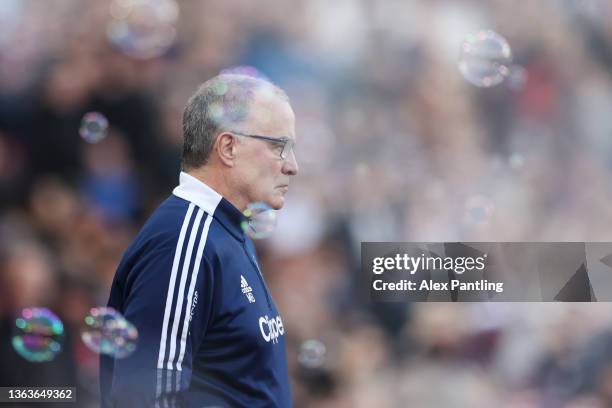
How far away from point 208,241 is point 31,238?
2.29 metres

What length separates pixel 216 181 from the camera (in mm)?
1874

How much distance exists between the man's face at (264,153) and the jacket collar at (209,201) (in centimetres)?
6

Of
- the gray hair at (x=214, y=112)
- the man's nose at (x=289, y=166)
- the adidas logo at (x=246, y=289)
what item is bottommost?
the adidas logo at (x=246, y=289)

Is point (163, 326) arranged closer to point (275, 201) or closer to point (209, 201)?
point (209, 201)

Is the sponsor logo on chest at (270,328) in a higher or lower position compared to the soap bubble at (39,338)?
lower

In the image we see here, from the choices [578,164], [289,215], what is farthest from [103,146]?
[578,164]

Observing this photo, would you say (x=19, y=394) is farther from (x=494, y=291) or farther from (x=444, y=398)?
(x=494, y=291)

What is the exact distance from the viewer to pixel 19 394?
3.79m

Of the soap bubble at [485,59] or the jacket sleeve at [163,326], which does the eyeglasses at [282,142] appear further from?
the soap bubble at [485,59]

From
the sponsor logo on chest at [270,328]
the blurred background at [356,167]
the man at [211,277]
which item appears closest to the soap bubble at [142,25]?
the blurred background at [356,167]

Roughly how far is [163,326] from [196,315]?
0.23 ft

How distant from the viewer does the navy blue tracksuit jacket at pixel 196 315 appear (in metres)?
1.62

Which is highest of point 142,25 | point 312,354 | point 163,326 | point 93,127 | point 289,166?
point 142,25

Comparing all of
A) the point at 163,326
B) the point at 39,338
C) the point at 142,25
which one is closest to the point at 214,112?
the point at 163,326
